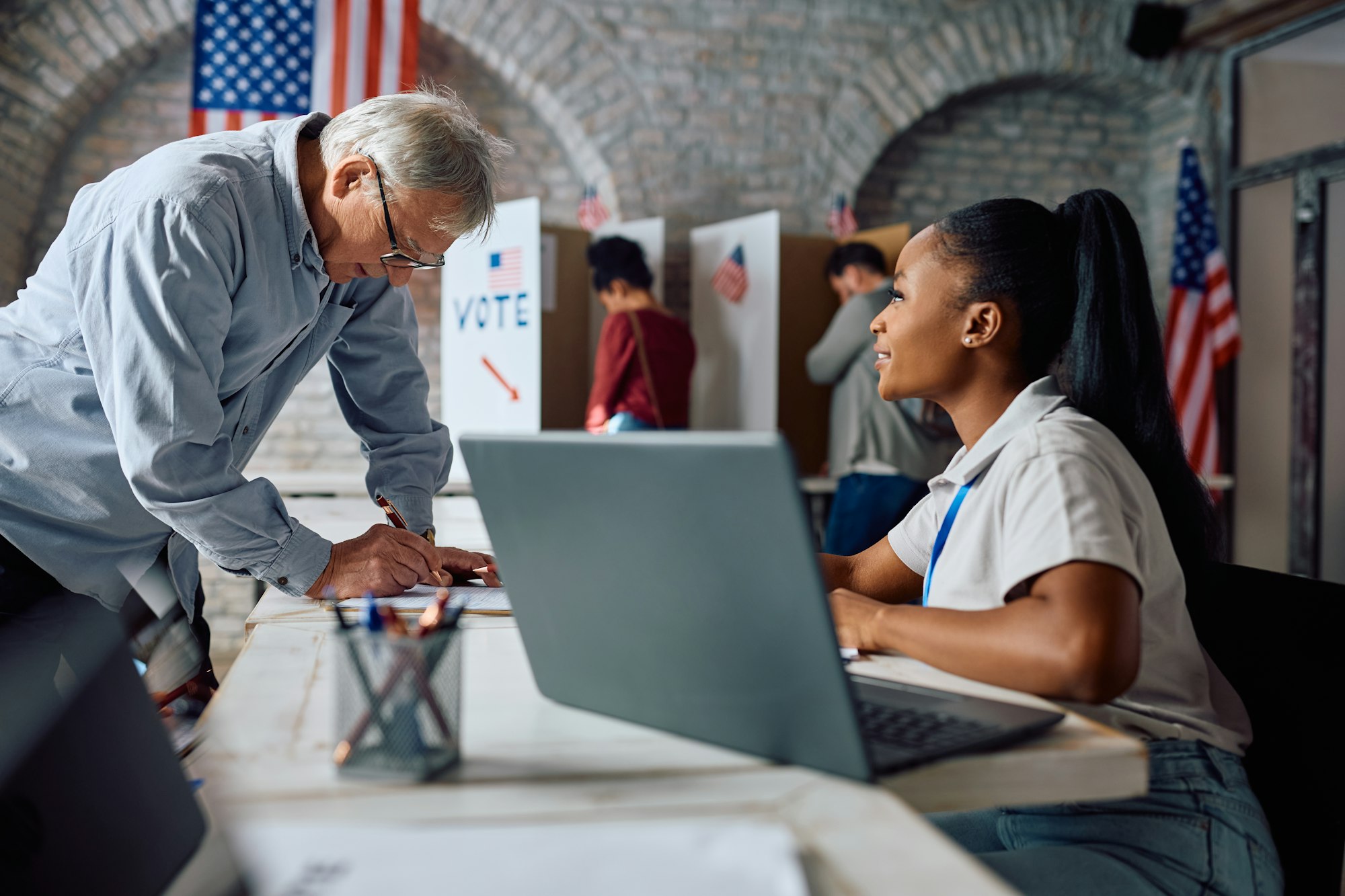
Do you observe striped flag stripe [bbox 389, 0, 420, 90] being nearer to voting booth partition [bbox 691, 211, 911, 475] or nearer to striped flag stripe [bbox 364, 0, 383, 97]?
striped flag stripe [bbox 364, 0, 383, 97]

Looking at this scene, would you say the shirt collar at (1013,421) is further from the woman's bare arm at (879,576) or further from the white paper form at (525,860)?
the white paper form at (525,860)

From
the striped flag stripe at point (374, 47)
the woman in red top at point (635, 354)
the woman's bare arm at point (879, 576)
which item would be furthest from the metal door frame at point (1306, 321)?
the woman's bare arm at point (879, 576)

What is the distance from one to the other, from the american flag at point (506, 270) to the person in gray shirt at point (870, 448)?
135 cm

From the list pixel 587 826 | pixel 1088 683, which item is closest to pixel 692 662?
pixel 587 826

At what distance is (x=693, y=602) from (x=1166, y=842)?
549 millimetres

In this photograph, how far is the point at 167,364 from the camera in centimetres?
126

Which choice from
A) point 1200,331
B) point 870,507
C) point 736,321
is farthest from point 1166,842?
point 1200,331

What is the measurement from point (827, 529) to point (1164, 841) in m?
3.30

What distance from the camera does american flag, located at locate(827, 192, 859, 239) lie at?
16.7 ft

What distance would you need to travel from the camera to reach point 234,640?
5027mm

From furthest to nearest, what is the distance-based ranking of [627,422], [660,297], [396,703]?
[660,297]
[627,422]
[396,703]

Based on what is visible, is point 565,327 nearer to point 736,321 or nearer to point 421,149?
point 736,321

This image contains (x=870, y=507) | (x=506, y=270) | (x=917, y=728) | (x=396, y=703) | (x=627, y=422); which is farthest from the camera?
(x=506, y=270)

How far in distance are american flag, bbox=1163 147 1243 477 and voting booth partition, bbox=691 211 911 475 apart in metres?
1.55
